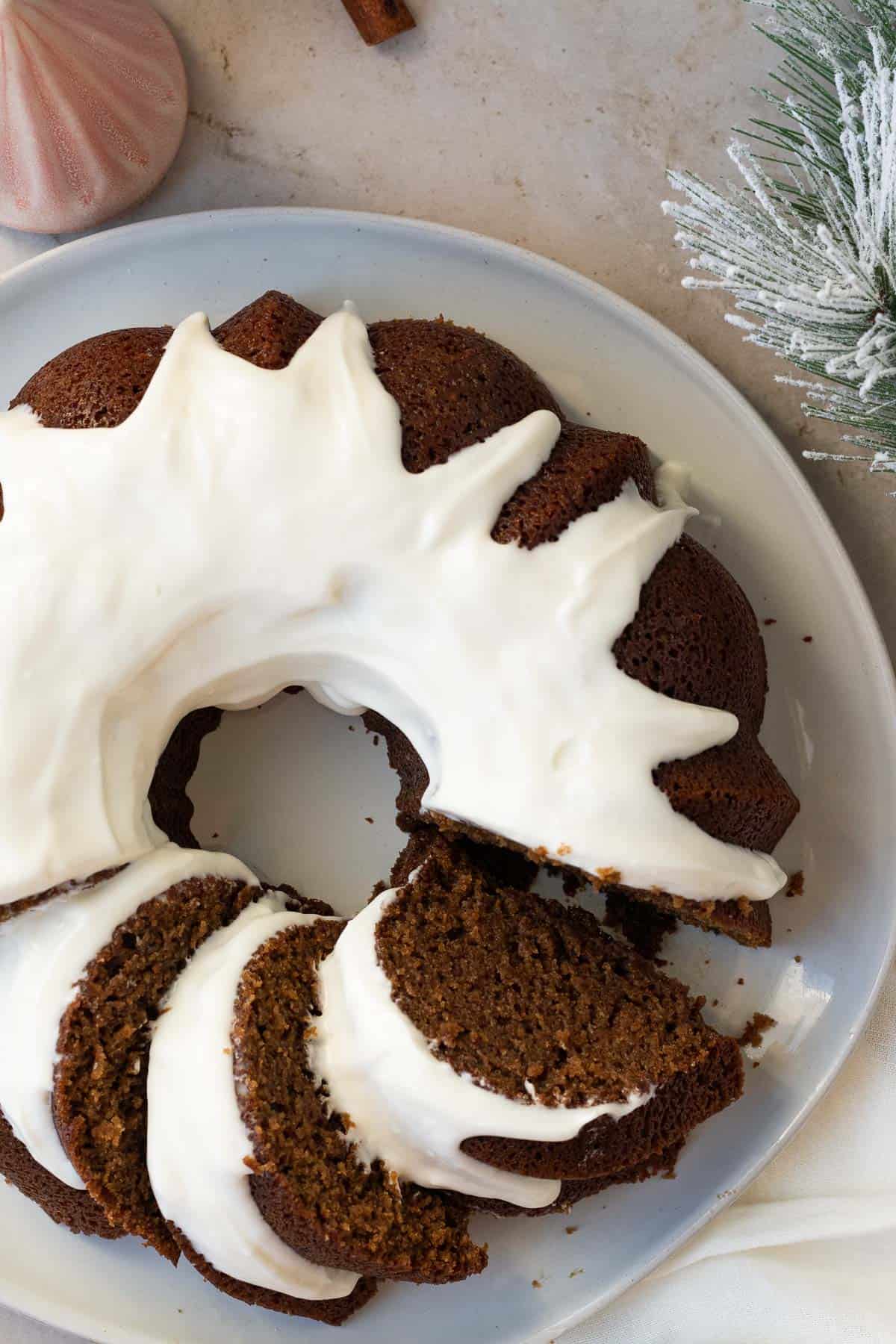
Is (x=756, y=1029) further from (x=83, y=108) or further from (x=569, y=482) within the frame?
(x=83, y=108)

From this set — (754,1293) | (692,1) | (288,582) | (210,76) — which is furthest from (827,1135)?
(210,76)

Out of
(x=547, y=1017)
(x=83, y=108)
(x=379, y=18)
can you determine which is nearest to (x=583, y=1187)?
(x=547, y=1017)

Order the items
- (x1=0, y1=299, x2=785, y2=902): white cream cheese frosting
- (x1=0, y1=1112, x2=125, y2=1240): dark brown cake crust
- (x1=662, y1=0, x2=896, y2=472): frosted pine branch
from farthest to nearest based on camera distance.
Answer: (x1=0, y1=1112, x2=125, y2=1240): dark brown cake crust
(x1=0, y1=299, x2=785, y2=902): white cream cheese frosting
(x1=662, y1=0, x2=896, y2=472): frosted pine branch

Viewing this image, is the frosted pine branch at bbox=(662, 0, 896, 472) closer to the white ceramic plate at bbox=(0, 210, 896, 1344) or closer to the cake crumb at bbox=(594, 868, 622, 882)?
the white ceramic plate at bbox=(0, 210, 896, 1344)

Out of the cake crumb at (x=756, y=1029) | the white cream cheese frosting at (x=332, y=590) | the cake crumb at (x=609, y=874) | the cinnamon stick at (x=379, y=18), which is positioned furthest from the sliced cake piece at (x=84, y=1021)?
the cinnamon stick at (x=379, y=18)

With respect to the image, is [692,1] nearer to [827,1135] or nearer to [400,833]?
[400,833]

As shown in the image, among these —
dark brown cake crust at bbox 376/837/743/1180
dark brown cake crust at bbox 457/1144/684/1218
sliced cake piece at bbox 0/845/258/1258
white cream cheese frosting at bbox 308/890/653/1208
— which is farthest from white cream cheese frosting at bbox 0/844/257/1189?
dark brown cake crust at bbox 457/1144/684/1218
